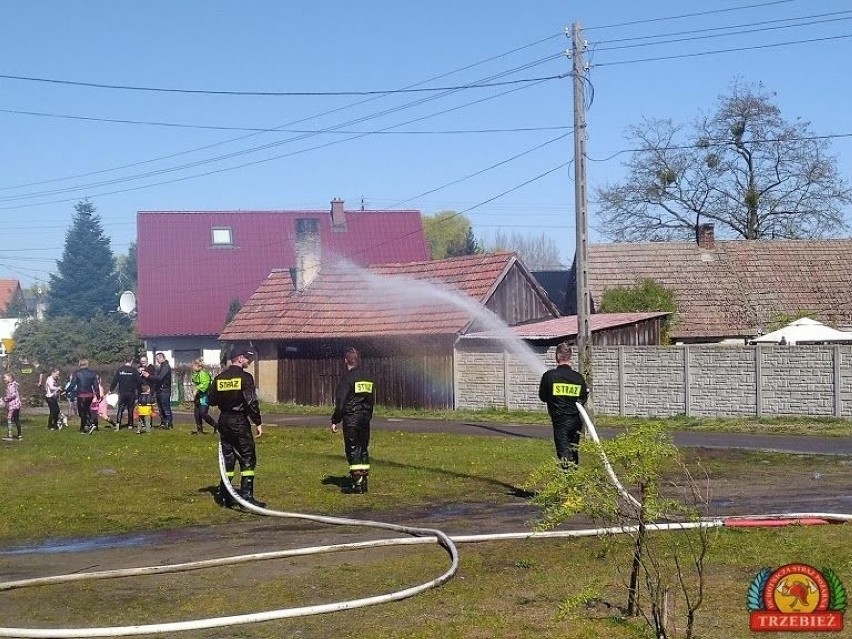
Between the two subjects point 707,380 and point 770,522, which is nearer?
point 770,522

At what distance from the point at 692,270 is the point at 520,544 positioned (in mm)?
37974

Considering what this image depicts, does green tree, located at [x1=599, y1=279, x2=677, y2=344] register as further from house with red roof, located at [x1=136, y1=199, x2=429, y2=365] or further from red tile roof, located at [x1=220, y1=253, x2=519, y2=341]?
house with red roof, located at [x1=136, y1=199, x2=429, y2=365]

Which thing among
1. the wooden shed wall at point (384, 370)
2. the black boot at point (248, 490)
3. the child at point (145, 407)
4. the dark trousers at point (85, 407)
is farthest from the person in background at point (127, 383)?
the wooden shed wall at point (384, 370)

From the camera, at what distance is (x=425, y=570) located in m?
9.95

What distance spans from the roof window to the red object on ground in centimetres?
5613

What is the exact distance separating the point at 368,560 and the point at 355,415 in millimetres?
4888

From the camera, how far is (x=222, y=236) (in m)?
65.8

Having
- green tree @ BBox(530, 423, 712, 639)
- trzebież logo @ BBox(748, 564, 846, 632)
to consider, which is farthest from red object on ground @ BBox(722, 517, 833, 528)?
trzebież logo @ BBox(748, 564, 846, 632)

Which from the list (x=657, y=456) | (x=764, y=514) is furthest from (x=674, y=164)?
(x=657, y=456)

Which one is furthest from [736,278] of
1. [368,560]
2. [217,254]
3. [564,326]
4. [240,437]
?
[368,560]

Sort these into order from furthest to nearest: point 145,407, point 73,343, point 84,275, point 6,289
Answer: point 6,289 → point 84,275 → point 73,343 → point 145,407

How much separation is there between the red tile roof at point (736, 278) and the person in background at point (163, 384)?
856 inches

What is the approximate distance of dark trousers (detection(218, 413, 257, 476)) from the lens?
14.3 m

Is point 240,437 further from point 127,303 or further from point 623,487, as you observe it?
point 127,303
